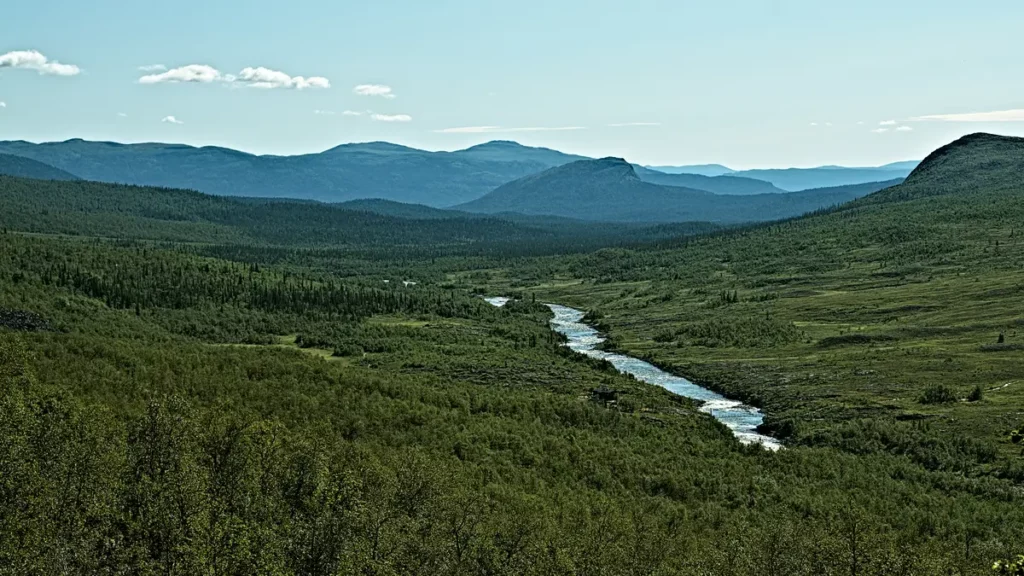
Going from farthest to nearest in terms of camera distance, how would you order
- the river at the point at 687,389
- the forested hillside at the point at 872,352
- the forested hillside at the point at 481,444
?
the river at the point at 687,389, the forested hillside at the point at 872,352, the forested hillside at the point at 481,444

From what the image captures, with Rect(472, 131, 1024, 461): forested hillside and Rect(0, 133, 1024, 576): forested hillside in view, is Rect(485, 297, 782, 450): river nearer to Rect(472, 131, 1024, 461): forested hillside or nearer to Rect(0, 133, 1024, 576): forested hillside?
Rect(472, 131, 1024, 461): forested hillside

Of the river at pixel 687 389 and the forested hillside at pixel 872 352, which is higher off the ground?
the forested hillside at pixel 872 352

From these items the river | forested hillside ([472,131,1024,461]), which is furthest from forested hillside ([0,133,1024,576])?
the river

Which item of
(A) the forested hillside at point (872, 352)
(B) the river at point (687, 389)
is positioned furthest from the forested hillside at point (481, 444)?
(B) the river at point (687, 389)

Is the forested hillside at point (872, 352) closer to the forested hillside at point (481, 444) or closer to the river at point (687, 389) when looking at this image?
the forested hillside at point (481, 444)

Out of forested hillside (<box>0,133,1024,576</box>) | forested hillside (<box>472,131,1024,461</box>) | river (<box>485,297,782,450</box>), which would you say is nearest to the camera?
forested hillside (<box>0,133,1024,576</box>)

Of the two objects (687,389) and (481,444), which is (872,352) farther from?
(481,444)

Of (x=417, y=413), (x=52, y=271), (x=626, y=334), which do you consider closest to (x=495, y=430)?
(x=417, y=413)

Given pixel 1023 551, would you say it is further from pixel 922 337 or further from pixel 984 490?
pixel 922 337
